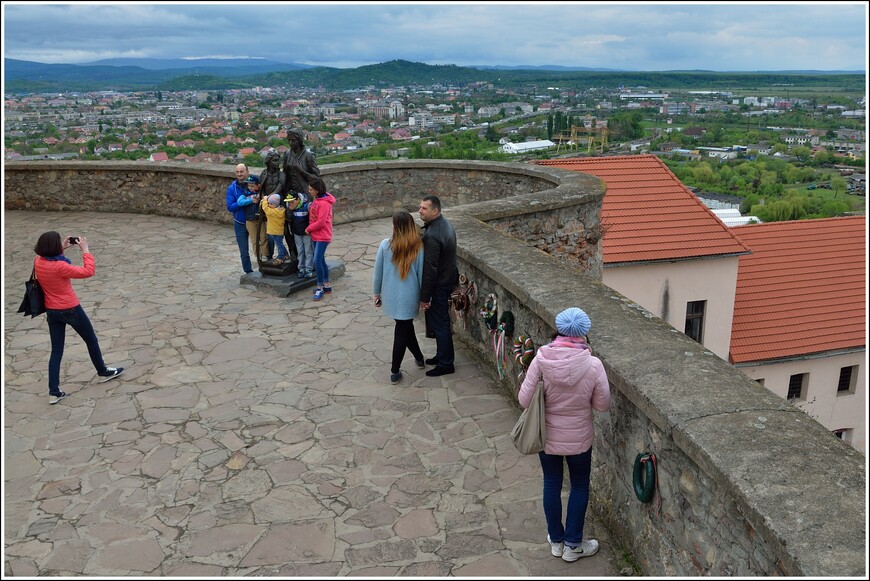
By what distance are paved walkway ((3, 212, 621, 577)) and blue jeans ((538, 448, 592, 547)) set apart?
7.4 inches

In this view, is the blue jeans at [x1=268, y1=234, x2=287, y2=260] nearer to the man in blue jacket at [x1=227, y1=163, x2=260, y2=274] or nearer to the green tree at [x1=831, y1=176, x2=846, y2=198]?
the man in blue jacket at [x1=227, y1=163, x2=260, y2=274]

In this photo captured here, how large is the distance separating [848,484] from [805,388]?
19.4 meters

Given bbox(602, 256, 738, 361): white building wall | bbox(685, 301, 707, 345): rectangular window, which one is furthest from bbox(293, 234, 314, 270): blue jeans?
bbox(685, 301, 707, 345): rectangular window

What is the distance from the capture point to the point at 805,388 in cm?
1975

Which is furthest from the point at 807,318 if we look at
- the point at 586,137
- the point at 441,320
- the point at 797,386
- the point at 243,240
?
the point at 441,320

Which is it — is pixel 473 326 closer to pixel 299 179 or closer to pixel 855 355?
pixel 299 179

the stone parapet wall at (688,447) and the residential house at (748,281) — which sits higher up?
the stone parapet wall at (688,447)

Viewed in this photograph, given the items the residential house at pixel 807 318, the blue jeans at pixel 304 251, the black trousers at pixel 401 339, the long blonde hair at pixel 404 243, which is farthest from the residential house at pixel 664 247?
the long blonde hair at pixel 404 243

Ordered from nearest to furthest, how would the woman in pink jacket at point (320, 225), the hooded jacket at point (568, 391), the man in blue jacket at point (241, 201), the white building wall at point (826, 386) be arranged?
the hooded jacket at point (568, 391), the woman in pink jacket at point (320, 225), the man in blue jacket at point (241, 201), the white building wall at point (826, 386)

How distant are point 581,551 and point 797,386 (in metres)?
18.8

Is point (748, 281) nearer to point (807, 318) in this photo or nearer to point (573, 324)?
→ point (807, 318)

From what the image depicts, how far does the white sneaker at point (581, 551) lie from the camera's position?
3.57 metres

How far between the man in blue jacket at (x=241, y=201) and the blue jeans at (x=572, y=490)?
224 inches

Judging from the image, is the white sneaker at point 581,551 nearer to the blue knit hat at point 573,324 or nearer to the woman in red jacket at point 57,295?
the blue knit hat at point 573,324
